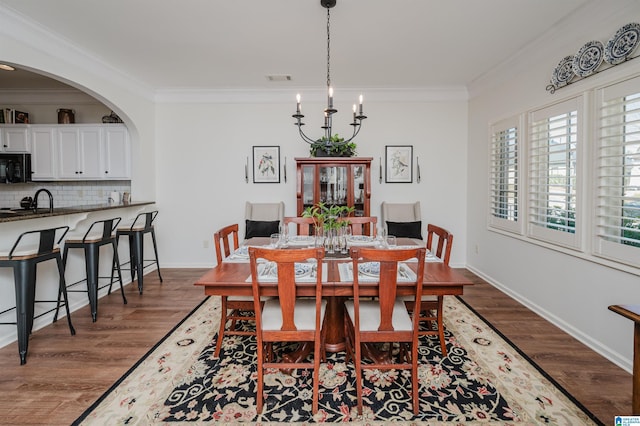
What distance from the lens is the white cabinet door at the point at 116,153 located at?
454cm

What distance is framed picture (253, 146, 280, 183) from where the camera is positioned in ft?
15.8

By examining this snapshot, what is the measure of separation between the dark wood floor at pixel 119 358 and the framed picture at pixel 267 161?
207 cm

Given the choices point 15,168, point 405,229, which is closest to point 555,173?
point 405,229

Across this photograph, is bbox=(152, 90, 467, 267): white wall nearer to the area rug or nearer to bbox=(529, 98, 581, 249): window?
bbox=(529, 98, 581, 249): window

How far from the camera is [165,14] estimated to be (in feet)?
8.84

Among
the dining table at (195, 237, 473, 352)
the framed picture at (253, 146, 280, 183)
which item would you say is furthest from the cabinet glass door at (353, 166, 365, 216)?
the dining table at (195, 237, 473, 352)

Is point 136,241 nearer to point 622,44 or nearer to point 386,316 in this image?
point 386,316

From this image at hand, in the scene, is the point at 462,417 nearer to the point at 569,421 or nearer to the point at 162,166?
the point at 569,421

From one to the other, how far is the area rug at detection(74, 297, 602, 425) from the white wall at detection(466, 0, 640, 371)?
2.24 feet

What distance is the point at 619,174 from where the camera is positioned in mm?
2289

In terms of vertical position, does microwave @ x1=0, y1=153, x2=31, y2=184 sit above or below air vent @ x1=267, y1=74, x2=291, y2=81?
below

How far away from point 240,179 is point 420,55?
2.94 meters

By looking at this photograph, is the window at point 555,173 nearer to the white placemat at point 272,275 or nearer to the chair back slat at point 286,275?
the white placemat at point 272,275

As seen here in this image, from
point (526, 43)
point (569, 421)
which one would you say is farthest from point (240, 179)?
point (569, 421)
